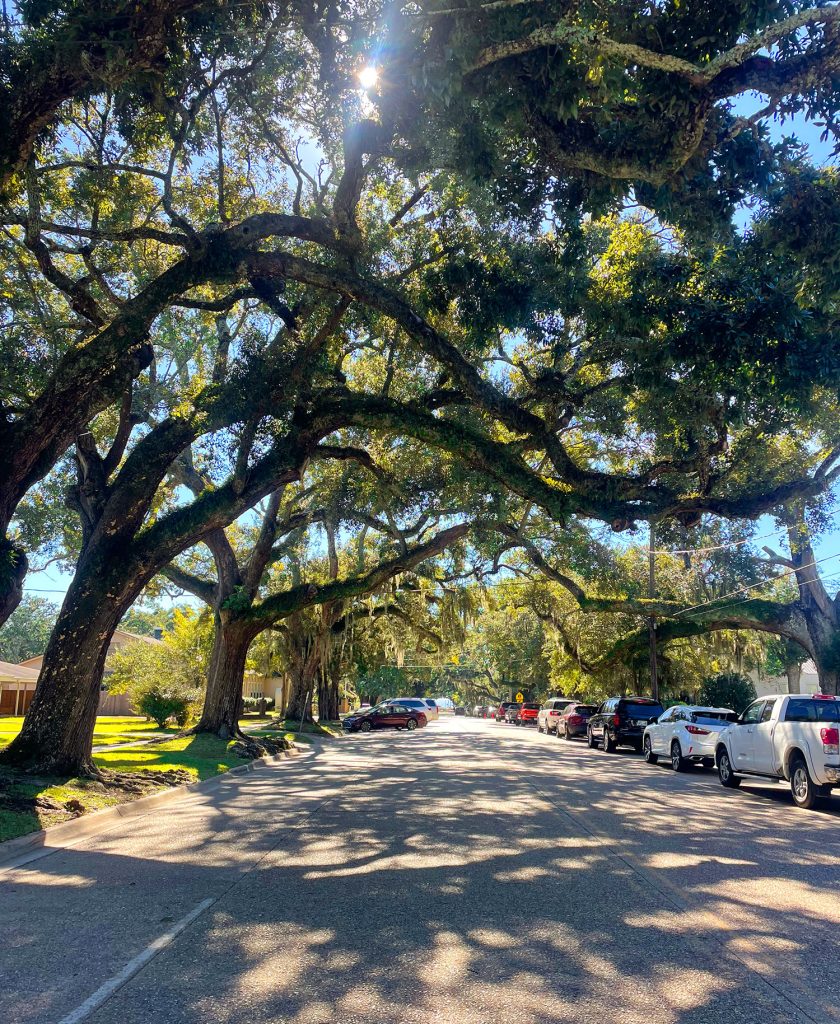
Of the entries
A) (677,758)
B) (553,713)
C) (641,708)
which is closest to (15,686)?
(553,713)

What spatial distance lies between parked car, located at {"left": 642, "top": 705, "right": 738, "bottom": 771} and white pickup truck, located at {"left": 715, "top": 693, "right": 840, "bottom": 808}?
283cm

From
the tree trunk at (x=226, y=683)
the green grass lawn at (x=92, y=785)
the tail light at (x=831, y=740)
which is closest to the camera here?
the green grass lawn at (x=92, y=785)

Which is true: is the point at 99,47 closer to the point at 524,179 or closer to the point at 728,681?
the point at 524,179

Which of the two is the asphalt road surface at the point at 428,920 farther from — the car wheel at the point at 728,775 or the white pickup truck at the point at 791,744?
the car wheel at the point at 728,775

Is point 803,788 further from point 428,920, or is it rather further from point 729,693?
point 729,693

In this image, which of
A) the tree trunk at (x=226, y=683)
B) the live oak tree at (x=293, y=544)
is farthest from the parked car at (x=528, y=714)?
the tree trunk at (x=226, y=683)

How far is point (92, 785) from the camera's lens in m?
12.2

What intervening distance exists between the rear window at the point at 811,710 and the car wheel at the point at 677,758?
20.4 feet

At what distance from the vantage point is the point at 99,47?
370 inches

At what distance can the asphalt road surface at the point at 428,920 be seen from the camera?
14.3 feet

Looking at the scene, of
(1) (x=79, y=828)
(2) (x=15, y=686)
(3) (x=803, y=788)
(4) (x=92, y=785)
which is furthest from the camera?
(2) (x=15, y=686)

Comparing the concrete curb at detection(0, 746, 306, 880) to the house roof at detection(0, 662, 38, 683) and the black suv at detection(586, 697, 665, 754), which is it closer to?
the black suv at detection(586, 697, 665, 754)

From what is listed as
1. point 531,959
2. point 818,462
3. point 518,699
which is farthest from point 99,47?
point 518,699

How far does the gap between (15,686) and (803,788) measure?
41.8 m
